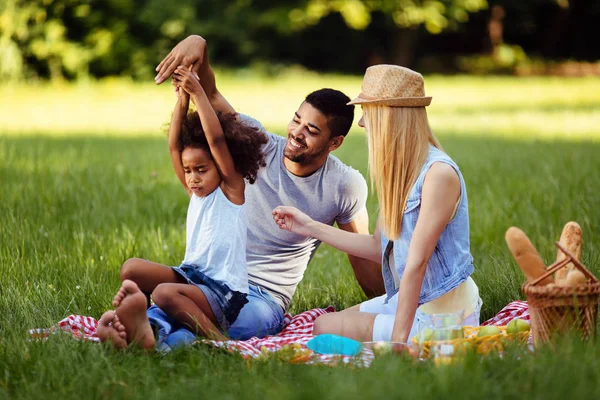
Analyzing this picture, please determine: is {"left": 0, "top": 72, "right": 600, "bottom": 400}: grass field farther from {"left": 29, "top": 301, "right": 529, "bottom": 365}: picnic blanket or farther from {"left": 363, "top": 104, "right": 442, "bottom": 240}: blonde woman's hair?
{"left": 363, "top": 104, "right": 442, "bottom": 240}: blonde woman's hair

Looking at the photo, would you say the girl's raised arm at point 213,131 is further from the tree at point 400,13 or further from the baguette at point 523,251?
the tree at point 400,13

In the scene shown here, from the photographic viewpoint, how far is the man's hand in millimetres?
3932

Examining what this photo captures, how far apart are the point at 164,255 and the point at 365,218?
1550mm

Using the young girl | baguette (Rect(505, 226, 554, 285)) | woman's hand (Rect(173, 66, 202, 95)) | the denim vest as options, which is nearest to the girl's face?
the young girl

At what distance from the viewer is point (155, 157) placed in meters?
10.4

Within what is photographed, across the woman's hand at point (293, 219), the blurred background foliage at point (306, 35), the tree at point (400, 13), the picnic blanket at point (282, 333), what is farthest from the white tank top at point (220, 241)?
the tree at point (400, 13)

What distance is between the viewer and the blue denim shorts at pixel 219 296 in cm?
393

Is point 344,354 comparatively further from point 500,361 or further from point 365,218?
point 365,218

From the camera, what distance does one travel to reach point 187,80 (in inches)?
154

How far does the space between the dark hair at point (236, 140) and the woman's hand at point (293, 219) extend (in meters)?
0.29

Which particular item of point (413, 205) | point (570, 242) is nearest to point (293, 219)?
point (413, 205)

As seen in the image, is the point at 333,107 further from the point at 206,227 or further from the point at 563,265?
the point at 563,265

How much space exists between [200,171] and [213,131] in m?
0.22

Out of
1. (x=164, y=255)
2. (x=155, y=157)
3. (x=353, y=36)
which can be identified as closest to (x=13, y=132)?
(x=155, y=157)
